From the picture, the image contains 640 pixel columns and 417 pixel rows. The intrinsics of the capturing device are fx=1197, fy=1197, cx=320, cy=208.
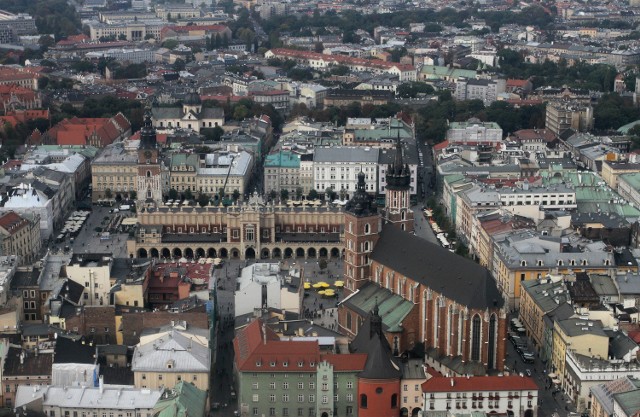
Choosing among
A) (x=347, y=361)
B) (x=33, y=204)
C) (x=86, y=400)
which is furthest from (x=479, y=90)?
(x=86, y=400)

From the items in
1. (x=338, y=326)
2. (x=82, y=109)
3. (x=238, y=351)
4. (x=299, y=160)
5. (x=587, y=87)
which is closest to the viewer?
(x=238, y=351)

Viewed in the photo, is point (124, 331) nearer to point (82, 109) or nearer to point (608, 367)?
point (608, 367)

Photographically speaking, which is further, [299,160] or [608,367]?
[299,160]

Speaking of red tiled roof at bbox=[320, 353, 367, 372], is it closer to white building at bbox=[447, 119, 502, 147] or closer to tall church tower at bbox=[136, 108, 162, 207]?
A: tall church tower at bbox=[136, 108, 162, 207]

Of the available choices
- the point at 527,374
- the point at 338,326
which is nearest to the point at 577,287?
the point at 527,374

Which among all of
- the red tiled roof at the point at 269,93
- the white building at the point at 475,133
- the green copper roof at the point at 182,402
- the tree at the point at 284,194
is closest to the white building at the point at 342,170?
the tree at the point at 284,194

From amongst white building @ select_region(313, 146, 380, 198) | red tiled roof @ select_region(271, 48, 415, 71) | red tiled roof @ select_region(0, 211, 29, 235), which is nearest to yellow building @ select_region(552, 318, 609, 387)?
red tiled roof @ select_region(0, 211, 29, 235)

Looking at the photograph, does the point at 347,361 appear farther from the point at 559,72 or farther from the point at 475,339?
the point at 559,72
